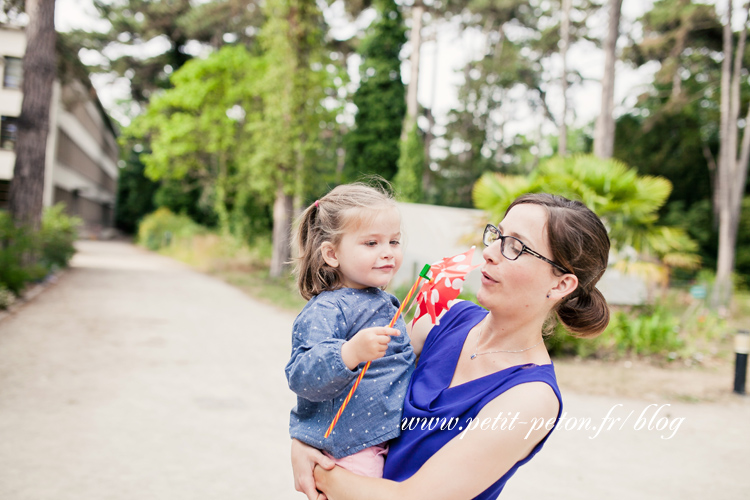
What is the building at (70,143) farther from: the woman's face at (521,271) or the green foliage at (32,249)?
the woman's face at (521,271)

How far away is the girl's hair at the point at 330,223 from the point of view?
188 cm

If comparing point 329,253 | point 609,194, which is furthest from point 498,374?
point 609,194

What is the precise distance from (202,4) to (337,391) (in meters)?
28.5

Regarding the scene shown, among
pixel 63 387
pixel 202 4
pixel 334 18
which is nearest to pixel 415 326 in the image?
pixel 63 387

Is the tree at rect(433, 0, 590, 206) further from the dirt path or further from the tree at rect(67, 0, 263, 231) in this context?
the dirt path

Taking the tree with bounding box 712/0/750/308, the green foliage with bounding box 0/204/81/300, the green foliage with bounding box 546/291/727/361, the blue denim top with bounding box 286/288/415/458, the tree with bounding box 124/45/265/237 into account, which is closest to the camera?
the blue denim top with bounding box 286/288/415/458

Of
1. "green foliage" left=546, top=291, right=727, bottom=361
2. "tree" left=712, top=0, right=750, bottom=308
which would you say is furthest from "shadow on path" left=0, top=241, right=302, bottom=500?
"tree" left=712, top=0, right=750, bottom=308

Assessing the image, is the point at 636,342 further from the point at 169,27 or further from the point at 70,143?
the point at 70,143

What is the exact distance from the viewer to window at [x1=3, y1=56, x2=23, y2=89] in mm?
27939

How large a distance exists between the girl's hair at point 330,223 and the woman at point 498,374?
1.31ft

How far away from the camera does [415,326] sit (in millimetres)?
2129

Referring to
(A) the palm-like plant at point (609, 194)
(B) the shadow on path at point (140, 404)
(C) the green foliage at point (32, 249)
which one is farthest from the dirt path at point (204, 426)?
(A) the palm-like plant at point (609, 194)

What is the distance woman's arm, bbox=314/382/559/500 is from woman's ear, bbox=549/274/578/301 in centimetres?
33

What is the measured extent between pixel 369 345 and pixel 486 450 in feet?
1.36
